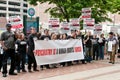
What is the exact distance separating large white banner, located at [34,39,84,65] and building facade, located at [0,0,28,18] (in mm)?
108215

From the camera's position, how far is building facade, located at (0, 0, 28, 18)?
4969 inches

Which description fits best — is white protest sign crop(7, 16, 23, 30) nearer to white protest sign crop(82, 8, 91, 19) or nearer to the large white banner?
the large white banner

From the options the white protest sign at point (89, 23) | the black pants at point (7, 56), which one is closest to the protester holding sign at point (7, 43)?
the black pants at point (7, 56)

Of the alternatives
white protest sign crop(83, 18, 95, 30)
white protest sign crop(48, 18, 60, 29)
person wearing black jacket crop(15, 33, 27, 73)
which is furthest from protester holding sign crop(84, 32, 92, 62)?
person wearing black jacket crop(15, 33, 27, 73)

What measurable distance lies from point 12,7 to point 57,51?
114 meters

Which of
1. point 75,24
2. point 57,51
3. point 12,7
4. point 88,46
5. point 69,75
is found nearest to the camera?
point 69,75

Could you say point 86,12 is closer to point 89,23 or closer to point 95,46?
point 89,23

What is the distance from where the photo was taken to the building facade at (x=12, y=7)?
12622 centimetres

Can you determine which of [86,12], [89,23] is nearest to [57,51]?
[89,23]

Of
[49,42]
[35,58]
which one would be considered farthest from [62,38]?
[35,58]

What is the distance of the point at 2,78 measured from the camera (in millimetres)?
13039

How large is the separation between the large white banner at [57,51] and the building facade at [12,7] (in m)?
108

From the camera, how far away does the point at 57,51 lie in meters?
16.8

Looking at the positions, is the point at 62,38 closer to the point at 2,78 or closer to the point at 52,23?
the point at 52,23
